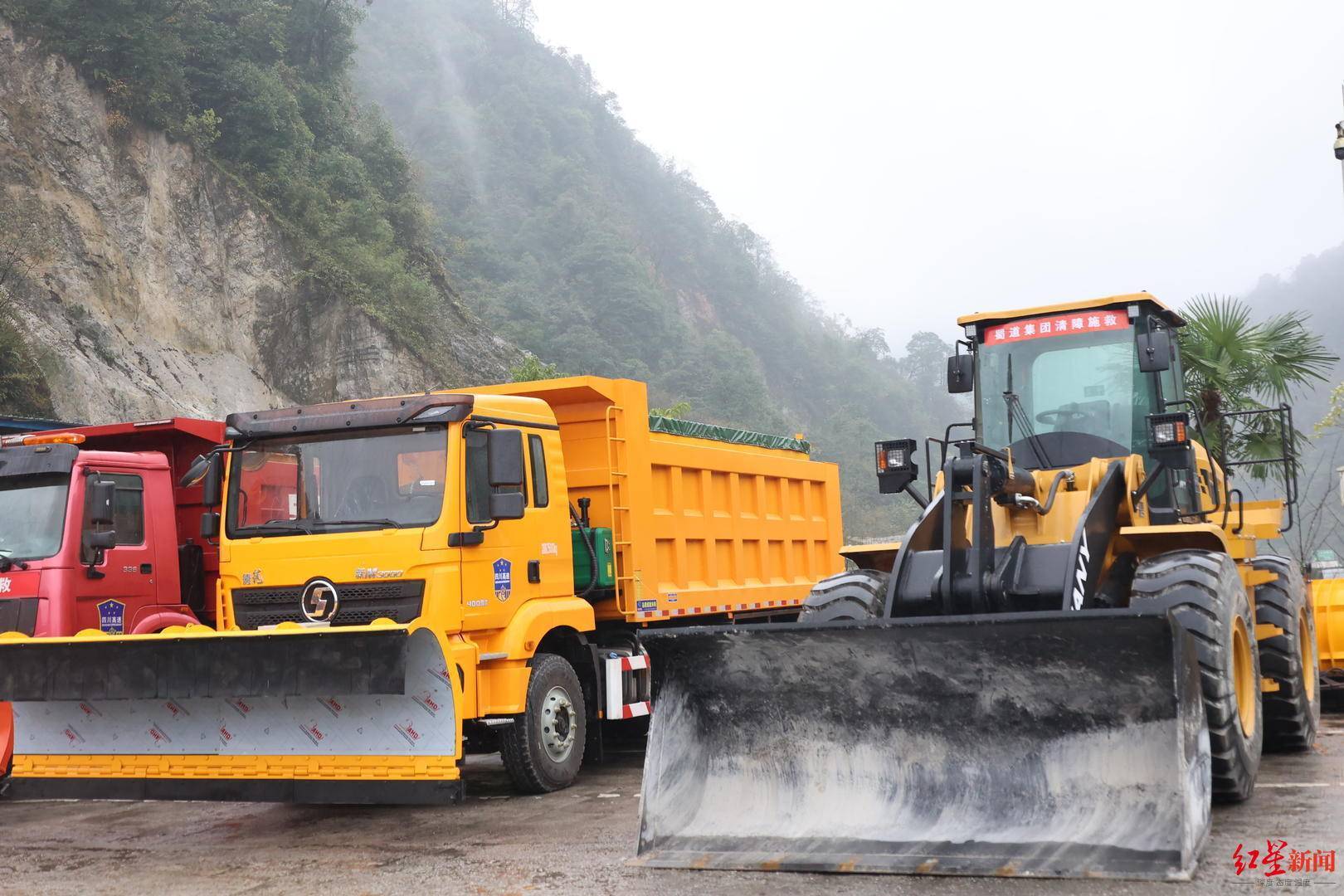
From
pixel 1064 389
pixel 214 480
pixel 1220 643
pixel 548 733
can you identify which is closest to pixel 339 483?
pixel 214 480

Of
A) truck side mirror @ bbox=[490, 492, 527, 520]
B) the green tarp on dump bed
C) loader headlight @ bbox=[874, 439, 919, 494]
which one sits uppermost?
the green tarp on dump bed

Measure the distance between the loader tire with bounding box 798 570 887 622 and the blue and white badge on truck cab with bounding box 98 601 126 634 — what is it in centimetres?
490

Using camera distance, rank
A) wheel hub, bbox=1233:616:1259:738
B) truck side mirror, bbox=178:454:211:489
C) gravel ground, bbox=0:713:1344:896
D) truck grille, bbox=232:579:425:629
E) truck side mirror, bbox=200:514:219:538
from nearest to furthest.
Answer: gravel ground, bbox=0:713:1344:896 < wheel hub, bbox=1233:616:1259:738 < truck grille, bbox=232:579:425:629 < truck side mirror, bbox=200:514:219:538 < truck side mirror, bbox=178:454:211:489

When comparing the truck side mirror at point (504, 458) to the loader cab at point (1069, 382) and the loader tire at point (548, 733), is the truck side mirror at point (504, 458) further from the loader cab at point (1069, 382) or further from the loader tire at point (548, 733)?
the loader cab at point (1069, 382)

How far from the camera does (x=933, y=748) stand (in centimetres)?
576

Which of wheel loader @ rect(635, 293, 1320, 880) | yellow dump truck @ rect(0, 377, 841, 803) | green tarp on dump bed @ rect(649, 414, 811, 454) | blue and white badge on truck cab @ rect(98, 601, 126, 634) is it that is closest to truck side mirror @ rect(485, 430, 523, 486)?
yellow dump truck @ rect(0, 377, 841, 803)

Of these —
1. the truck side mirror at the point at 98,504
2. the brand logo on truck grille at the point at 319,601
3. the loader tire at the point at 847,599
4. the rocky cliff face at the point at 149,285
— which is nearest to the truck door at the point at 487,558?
the brand logo on truck grille at the point at 319,601

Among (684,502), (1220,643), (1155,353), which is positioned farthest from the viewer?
(684,502)

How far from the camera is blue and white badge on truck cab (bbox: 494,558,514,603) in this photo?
27.0ft

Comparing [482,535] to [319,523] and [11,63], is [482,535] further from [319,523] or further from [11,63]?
[11,63]

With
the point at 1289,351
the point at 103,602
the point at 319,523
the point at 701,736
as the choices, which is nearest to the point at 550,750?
the point at 319,523

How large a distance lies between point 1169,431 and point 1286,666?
5.46ft

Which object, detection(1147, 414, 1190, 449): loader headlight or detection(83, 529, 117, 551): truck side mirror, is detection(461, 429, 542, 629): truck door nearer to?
detection(83, 529, 117, 551): truck side mirror

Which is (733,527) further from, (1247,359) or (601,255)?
(601,255)
